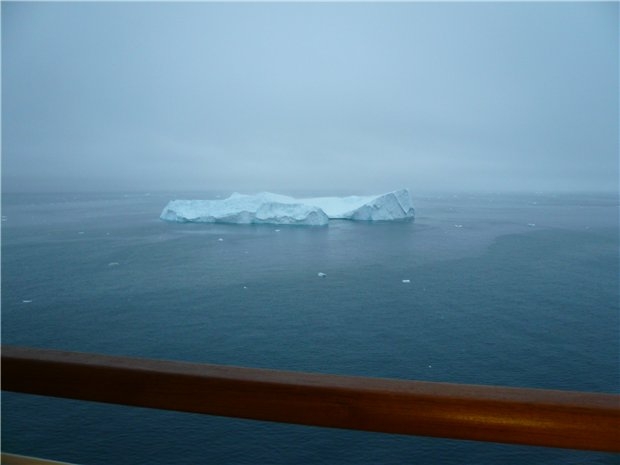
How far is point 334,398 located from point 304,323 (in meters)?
4.84

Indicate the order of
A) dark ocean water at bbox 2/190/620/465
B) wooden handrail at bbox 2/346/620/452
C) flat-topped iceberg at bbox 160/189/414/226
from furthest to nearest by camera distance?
flat-topped iceberg at bbox 160/189/414/226 → dark ocean water at bbox 2/190/620/465 → wooden handrail at bbox 2/346/620/452

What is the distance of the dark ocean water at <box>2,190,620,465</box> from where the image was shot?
298 centimetres

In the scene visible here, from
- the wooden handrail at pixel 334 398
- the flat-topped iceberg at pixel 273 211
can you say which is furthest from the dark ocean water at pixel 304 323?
the flat-topped iceberg at pixel 273 211

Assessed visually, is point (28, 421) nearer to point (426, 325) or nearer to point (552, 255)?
point (426, 325)

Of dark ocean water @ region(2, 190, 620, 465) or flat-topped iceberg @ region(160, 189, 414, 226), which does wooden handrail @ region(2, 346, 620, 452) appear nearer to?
dark ocean water @ region(2, 190, 620, 465)

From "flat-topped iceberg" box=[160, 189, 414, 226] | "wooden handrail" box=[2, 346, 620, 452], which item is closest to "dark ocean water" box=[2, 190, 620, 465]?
"wooden handrail" box=[2, 346, 620, 452]

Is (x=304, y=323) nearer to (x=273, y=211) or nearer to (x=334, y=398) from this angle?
(x=334, y=398)

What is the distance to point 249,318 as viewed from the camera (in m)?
5.40

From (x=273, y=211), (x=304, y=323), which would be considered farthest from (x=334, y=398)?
(x=273, y=211)

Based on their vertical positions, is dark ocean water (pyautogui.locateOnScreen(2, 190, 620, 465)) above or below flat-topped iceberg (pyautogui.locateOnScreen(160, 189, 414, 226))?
below

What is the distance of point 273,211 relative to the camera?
1410 centimetres

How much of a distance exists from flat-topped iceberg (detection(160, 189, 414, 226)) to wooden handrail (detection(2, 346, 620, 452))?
13142mm

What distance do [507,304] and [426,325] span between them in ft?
5.38

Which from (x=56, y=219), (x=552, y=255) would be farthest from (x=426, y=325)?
(x=56, y=219)
